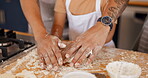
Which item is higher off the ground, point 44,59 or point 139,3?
point 139,3

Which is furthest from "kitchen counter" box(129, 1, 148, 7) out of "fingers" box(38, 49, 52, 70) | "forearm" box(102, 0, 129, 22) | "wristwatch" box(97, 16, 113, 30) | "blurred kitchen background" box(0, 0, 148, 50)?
"fingers" box(38, 49, 52, 70)

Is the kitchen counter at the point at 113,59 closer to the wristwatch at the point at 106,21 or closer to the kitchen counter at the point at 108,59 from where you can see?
the kitchen counter at the point at 108,59

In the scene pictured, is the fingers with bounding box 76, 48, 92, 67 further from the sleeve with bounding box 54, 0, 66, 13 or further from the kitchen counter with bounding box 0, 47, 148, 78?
the sleeve with bounding box 54, 0, 66, 13

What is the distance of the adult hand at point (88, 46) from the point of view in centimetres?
86

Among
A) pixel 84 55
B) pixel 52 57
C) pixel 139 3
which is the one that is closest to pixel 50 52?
pixel 52 57

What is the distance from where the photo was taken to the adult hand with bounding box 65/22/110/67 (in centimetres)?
86

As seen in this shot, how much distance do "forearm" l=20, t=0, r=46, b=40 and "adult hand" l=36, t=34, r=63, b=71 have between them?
0.08 meters

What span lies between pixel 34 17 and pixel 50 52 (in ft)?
1.02

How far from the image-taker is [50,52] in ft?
2.88

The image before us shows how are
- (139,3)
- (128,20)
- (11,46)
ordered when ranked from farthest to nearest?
(128,20) < (139,3) < (11,46)

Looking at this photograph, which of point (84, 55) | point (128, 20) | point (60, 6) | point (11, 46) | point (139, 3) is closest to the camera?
point (84, 55)

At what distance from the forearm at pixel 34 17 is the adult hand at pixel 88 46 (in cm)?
22

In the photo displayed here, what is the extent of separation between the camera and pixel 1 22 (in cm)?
333

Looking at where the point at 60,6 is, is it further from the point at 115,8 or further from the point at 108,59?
the point at 108,59
